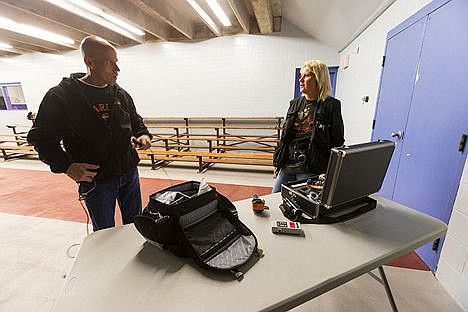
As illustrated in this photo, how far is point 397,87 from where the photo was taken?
6.58 feet

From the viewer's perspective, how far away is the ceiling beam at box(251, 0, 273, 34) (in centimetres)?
311

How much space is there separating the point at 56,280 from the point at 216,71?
4.55m

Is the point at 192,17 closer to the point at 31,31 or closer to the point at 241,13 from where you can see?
the point at 241,13

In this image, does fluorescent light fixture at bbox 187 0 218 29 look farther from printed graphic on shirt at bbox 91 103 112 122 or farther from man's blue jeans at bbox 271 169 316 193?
man's blue jeans at bbox 271 169 316 193

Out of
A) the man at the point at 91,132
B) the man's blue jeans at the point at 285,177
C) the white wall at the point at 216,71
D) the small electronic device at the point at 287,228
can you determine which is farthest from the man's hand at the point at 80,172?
the white wall at the point at 216,71

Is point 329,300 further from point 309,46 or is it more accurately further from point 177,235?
point 309,46

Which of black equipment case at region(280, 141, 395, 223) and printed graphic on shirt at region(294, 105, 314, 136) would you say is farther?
printed graphic on shirt at region(294, 105, 314, 136)

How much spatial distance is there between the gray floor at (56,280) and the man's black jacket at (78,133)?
924 mm

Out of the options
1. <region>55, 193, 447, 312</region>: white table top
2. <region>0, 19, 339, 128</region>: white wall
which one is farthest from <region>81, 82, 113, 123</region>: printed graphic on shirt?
<region>0, 19, 339, 128</region>: white wall

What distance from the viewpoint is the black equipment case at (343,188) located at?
2.81ft

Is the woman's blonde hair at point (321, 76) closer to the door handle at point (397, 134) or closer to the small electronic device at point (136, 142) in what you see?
the door handle at point (397, 134)

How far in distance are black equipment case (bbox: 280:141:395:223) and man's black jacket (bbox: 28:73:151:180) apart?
3.41ft

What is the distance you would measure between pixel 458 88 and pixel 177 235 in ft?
6.26

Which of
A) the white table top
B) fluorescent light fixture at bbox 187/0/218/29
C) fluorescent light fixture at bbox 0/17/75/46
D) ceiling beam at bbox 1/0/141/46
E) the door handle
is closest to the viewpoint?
the white table top
